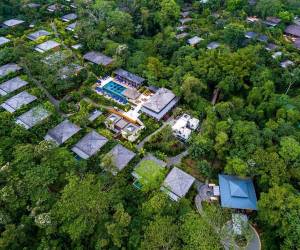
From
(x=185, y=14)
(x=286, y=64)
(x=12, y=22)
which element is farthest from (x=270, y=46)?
(x=12, y=22)

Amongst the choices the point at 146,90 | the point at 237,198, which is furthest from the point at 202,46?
the point at 237,198

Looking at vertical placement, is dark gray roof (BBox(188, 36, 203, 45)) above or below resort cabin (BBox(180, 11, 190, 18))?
below

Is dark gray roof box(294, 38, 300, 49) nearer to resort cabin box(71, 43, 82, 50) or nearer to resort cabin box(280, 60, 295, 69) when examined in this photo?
Answer: resort cabin box(280, 60, 295, 69)

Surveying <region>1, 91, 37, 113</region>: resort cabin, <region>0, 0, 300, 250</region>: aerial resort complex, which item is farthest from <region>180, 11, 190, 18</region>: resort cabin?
<region>1, 91, 37, 113</region>: resort cabin

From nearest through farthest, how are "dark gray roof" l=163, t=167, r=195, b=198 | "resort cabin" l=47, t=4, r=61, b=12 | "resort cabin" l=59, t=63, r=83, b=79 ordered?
1. "dark gray roof" l=163, t=167, r=195, b=198
2. "resort cabin" l=59, t=63, r=83, b=79
3. "resort cabin" l=47, t=4, r=61, b=12

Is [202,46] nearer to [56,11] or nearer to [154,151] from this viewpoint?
Result: [154,151]
